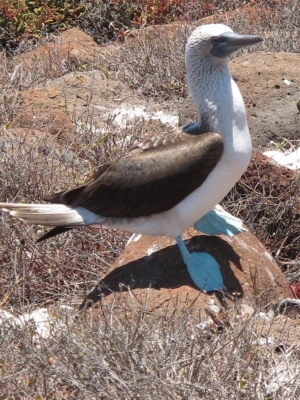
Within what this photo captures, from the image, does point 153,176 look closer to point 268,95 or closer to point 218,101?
point 218,101

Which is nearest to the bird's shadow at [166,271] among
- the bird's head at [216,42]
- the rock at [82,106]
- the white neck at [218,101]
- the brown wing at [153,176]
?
the brown wing at [153,176]

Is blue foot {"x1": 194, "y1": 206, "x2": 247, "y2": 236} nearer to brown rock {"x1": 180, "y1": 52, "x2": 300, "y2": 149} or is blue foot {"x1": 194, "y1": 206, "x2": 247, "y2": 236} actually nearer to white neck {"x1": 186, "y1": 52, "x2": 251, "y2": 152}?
white neck {"x1": 186, "y1": 52, "x2": 251, "y2": 152}

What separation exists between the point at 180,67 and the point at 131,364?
14.6ft

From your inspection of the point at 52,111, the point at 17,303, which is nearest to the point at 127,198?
the point at 17,303

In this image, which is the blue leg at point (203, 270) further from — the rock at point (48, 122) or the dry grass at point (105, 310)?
the rock at point (48, 122)

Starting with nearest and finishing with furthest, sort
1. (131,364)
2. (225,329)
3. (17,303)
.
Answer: (131,364) → (225,329) → (17,303)

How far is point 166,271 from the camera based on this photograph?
3.76m

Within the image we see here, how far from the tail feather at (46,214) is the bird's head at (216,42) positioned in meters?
0.97

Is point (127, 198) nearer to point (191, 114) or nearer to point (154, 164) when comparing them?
point (154, 164)

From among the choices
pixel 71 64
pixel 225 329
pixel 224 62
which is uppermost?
pixel 224 62

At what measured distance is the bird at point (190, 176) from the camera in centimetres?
365

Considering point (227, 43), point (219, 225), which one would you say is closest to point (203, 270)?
point (219, 225)

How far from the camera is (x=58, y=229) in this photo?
3.85 meters

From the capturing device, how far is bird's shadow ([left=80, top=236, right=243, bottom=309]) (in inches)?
146
